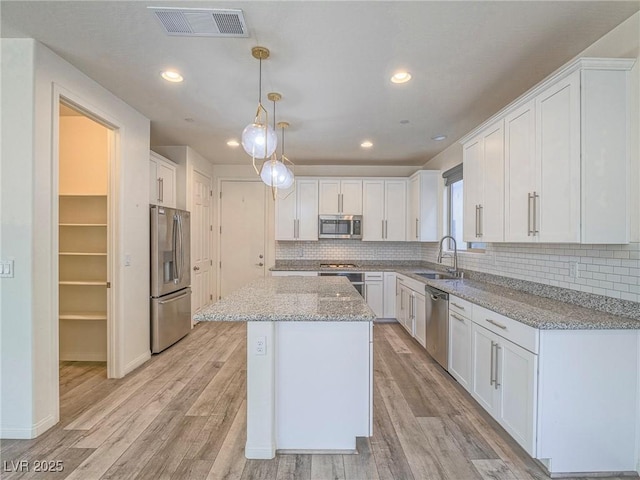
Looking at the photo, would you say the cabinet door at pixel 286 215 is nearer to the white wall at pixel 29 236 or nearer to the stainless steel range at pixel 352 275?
the stainless steel range at pixel 352 275

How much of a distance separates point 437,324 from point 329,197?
2755mm

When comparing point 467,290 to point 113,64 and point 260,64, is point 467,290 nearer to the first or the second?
point 260,64

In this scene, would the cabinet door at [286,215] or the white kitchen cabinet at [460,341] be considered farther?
the cabinet door at [286,215]

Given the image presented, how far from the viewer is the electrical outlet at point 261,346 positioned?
6.33 feet

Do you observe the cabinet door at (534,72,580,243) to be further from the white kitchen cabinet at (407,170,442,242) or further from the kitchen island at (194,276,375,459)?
the white kitchen cabinet at (407,170,442,242)

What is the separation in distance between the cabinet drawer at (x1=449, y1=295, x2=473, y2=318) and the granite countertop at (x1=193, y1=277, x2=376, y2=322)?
0.96m

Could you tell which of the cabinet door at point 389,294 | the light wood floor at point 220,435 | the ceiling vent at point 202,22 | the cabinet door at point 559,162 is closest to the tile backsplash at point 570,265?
the cabinet door at point 559,162

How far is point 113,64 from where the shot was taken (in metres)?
2.42

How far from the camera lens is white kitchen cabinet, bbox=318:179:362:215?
17.1ft

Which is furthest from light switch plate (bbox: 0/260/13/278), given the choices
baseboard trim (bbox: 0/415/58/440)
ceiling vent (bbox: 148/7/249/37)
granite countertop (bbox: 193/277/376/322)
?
ceiling vent (bbox: 148/7/249/37)

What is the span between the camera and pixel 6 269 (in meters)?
2.13

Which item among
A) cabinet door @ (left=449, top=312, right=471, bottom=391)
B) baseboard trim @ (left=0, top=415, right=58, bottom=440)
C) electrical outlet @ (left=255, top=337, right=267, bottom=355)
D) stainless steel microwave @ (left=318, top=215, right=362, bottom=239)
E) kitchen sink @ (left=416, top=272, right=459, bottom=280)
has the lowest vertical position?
baseboard trim @ (left=0, top=415, right=58, bottom=440)

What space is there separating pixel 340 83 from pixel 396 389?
2790mm

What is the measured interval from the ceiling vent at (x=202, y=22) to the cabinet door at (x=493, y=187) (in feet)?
7.20
